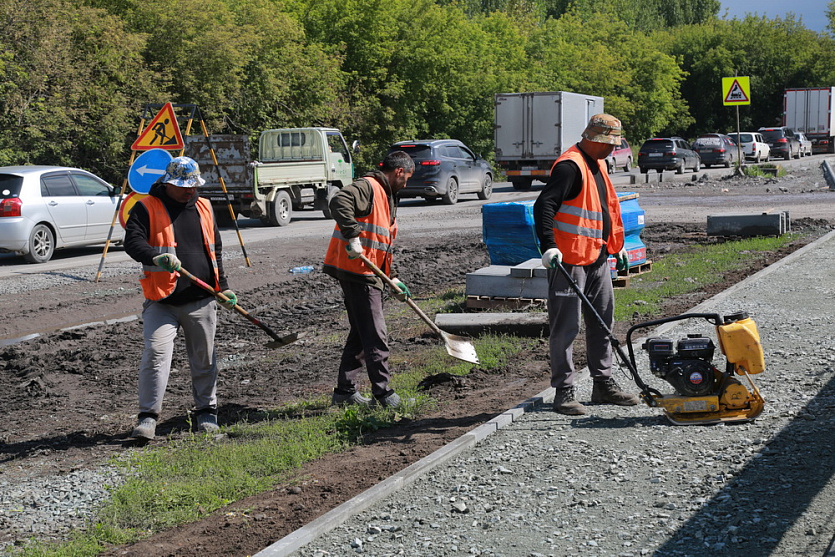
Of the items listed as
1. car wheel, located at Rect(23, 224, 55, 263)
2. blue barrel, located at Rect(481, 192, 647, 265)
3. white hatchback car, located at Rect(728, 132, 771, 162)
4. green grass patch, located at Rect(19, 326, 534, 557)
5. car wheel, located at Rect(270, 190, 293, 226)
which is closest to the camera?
green grass patch, located at Rect(19, 326, 534, 557)

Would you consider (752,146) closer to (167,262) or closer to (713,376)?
(713,376)

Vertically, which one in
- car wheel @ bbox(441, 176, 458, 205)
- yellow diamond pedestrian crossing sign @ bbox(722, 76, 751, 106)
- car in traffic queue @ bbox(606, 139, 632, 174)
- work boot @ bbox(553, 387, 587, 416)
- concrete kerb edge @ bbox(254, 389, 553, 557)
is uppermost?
yellow diamond pedestrian crossing sign @ bbox(722, 76, 751, 106)

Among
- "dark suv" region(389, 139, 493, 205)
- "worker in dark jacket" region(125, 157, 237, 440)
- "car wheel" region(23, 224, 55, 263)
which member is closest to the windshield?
"dark suv" region(389, 139, 493, 205)

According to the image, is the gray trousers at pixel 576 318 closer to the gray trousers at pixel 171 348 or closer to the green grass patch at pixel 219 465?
the green grass patch at pixel 219 465

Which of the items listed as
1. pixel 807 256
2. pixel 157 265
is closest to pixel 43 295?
pixel 157 265

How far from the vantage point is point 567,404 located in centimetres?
602

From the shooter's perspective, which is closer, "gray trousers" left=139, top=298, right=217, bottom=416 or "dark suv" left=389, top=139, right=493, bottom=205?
"gray trousers" left=139, top=298, right=217, bottom=416

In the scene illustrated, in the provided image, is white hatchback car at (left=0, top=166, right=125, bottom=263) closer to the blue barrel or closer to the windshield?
the blue barrel

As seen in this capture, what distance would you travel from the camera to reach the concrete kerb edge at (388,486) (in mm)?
4059

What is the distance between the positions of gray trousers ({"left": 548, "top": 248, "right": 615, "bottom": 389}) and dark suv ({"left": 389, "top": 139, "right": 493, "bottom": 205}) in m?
19.4

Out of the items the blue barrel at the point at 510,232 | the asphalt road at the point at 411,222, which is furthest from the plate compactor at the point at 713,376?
the asphalt road at the point at 411,222

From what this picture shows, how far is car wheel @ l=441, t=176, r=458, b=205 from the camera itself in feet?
85.7

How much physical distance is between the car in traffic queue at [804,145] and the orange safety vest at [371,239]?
5076 centimetres

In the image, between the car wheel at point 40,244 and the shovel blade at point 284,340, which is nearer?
the shovel blade at point 284,340
